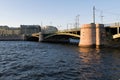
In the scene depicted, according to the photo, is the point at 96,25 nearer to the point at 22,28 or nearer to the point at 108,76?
the point at 108,76

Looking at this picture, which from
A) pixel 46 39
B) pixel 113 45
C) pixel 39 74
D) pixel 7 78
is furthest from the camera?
pixel 46 39

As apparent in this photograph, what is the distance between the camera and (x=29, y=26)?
167375 millimetres

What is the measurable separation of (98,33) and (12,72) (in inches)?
1309

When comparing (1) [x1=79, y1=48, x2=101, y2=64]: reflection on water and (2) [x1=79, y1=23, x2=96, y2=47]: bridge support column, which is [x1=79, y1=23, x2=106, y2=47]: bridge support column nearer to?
(2) [x1=79, y1=23, x2=96, y2=47]: bridge support column

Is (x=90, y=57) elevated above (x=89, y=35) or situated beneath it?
situated beneath

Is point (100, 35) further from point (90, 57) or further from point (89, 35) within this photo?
point (90, 57)

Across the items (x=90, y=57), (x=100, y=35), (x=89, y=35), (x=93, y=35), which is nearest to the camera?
(x=90, y=57)

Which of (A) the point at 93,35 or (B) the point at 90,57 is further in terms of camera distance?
(A) the point at 93,35

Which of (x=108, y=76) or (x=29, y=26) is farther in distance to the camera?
(x=29, y=26)

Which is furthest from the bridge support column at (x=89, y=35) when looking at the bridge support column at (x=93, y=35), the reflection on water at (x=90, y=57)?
the reflection on water at (x=90, y=57)

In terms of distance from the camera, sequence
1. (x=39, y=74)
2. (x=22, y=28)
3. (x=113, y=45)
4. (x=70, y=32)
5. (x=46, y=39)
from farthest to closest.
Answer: (x=22, y=28) < (x=46, y=39) < (x=70, y=32) < (x=113, y=45) < (x=39, y=74)

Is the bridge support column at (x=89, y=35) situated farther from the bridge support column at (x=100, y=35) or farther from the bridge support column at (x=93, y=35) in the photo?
the bridge support column at (x=100, y=35)

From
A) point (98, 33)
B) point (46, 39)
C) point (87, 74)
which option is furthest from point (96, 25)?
point (46, 39)

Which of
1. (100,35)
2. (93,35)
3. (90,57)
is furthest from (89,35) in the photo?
(90,57)
